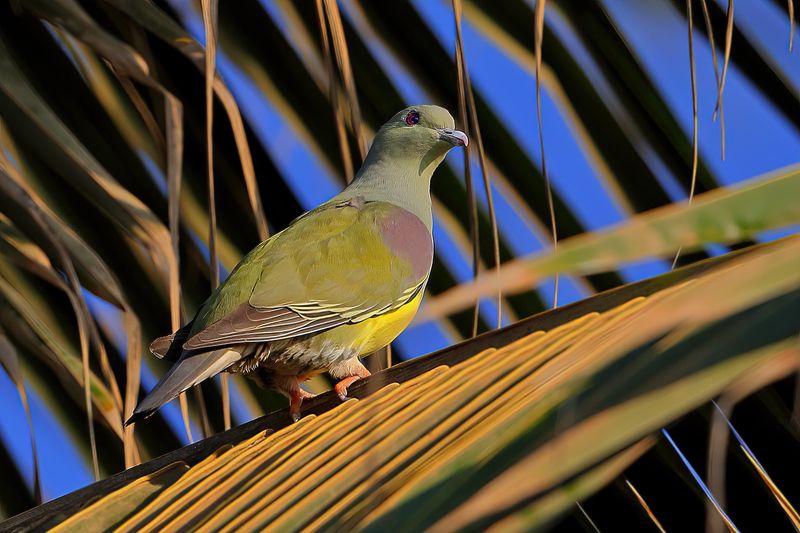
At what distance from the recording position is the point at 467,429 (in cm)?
89

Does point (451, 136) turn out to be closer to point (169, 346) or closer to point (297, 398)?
point (297, 398)

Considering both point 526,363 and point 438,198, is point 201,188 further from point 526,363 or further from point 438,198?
point 526,363

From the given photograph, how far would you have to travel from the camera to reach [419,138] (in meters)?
3.33

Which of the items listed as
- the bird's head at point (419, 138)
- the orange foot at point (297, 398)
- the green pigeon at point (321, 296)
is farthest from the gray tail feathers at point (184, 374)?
the bird's head at point (419, 138)

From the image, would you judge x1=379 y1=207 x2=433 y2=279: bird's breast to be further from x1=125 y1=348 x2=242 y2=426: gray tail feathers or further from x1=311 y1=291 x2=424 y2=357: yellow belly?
x1=125 y1=348 x2=242 y2=426: gray tail feathers

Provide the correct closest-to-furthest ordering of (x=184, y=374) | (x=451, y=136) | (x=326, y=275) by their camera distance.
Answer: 1. (x=184, y=374)
2. (x=326, y=275)
3. (x=451, y=136)

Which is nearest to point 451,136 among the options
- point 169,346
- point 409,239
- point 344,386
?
point 409,239

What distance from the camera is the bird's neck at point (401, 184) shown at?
3.24 metres

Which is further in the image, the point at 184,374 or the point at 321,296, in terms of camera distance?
the point at 321,296

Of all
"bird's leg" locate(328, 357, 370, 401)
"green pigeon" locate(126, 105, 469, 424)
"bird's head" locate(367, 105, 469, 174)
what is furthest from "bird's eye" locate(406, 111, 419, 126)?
"bird's leg" locate(328, 357, 370, 401)

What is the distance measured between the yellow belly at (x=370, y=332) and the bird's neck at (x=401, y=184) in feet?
1.18

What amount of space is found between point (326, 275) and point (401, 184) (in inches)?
22.2

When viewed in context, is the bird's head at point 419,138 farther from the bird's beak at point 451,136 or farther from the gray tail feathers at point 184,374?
the gray tail feathers at point 184,374

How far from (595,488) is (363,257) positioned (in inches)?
94.5
